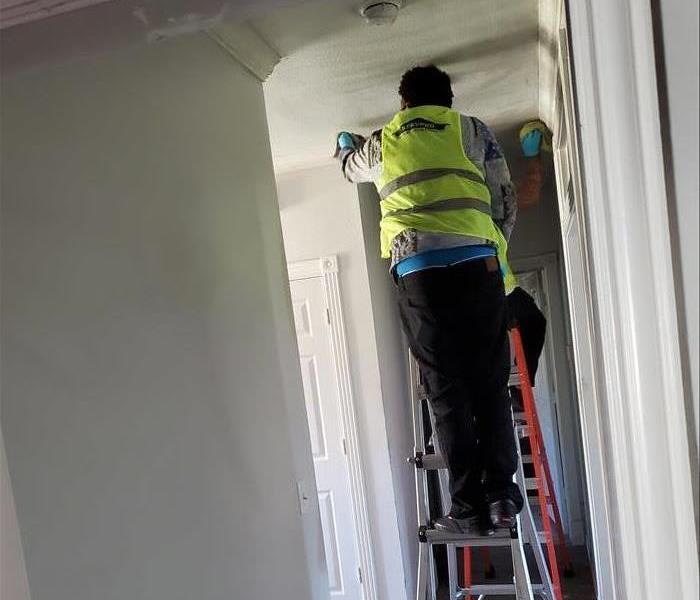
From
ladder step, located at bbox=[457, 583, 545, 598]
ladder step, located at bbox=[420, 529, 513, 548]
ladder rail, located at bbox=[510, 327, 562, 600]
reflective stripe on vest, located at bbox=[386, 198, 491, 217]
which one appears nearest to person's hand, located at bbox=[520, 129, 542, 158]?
ladder rail, located at bbox=[510, 327, 562, 600]

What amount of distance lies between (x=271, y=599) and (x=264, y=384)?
56 cm

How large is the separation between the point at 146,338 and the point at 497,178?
1.25 metres

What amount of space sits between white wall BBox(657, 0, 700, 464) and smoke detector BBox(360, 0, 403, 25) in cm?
114

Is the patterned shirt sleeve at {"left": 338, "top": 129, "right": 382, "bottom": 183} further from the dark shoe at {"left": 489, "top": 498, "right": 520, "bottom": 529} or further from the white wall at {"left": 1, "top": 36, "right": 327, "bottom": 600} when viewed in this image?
the dark shoe at {"left": 489, "top": 498, "right": 520, "bottom": 529}

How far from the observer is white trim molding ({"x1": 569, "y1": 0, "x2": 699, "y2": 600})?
615 millimetres

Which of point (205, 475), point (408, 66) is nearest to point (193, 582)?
point (205, 475)

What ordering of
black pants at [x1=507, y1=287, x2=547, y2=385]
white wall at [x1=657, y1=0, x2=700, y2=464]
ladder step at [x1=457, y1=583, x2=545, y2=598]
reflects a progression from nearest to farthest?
white wall at [x1=657, y1=0, x2=700, y2=464] → ladder step at [x1=457, y1=583, x2=545, y2=598] → black pants at [x1=507, y1=287, x2=547, y2=385]

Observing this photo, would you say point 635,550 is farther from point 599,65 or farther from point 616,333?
point 599,65

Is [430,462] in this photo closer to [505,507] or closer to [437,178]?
[505,507]

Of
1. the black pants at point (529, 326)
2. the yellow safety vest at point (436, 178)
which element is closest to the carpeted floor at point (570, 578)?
the black pants at point (529, 326)

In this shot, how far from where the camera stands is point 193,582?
1.34m

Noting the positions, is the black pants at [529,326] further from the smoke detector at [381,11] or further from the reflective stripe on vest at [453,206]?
the smoke detector at [381,11]

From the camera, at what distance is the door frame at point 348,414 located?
11.1 feet

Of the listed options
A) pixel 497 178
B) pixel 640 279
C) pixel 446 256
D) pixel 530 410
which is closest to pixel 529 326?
pixel 530 410
